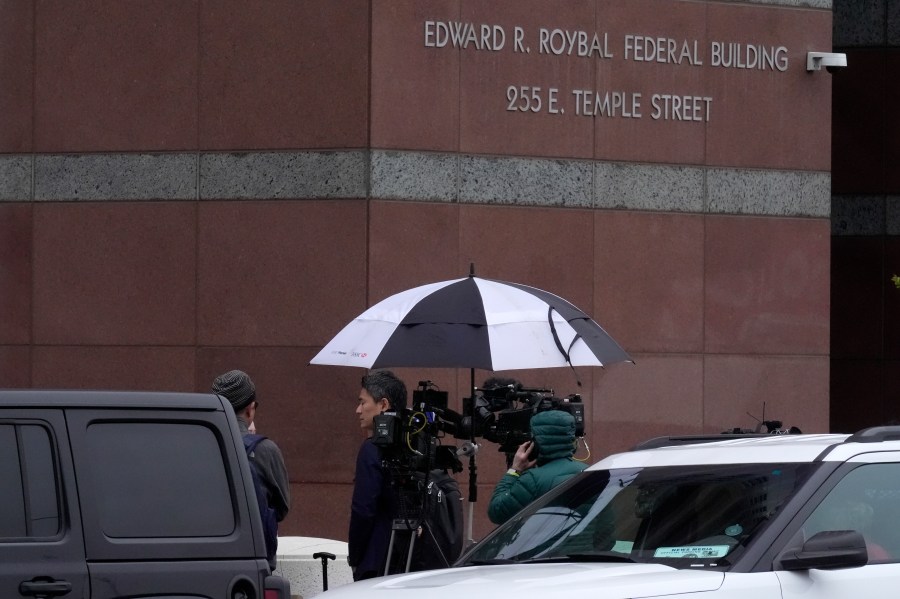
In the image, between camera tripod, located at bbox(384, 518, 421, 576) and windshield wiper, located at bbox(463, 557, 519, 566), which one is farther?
camera tripod, located at bbox(384, 518, 421, 576)

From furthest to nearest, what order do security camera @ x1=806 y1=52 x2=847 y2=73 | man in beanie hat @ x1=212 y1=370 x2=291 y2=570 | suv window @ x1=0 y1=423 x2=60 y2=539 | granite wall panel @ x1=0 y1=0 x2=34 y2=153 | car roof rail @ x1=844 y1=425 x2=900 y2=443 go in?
1. security camera @ x1=806 y1=52 x2=847 y2=73
2. granite wall panel @ x1=0 y1=0 x2=34 y2=153
3. man in beanie hat @ x1=212 y1=370 x2=291 y2=570
4. car roof rail @ x1=844 y1=425 x2=900 y2=443
5. suv window @ x1=0 y1=423 x2=60 y2=539

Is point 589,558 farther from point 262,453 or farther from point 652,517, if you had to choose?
point 262,453

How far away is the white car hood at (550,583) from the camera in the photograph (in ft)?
17.3

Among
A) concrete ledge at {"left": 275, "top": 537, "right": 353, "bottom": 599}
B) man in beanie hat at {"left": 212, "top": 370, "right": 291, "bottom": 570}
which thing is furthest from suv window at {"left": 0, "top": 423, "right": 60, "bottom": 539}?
concrete ledge at {"left": 275, "top": 537, "right": 353, "bottom": 599}

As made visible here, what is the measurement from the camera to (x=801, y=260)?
48.4ft

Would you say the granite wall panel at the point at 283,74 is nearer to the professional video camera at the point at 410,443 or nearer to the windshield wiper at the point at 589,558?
the professional video camera at the point at 410,443

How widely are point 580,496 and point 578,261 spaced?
7515 mm

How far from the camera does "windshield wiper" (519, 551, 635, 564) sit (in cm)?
583

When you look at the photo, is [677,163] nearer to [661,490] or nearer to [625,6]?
[625,6]

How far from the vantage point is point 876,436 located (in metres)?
5.98

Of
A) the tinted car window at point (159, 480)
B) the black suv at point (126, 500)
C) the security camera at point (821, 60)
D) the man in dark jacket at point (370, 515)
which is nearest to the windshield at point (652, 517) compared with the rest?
the black suv at point (126, 500)

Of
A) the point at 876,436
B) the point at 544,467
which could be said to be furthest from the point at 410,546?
the point at 876,436

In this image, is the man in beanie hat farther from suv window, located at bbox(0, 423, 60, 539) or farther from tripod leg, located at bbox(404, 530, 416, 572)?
suv window, located at bbox(0, 423, 60, 539)

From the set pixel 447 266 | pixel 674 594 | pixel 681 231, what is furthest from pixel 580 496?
pixel 681 231
